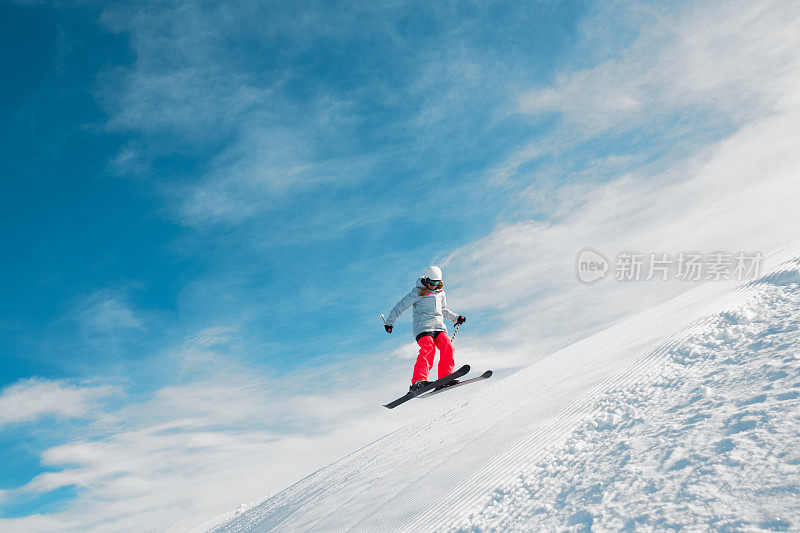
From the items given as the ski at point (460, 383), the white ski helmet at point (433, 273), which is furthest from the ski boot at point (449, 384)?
the white ski helmet at point (433, 273)

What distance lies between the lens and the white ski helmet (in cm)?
947

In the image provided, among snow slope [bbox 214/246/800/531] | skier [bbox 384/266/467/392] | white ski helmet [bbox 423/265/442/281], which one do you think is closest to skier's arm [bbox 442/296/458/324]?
skier [bbox 384/266/467/392]

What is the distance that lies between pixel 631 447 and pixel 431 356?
4976mm

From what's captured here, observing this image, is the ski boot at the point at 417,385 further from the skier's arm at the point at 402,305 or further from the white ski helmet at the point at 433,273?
the white ski helmet at the point at 433,273

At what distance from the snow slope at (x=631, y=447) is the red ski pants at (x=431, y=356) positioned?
1.10m

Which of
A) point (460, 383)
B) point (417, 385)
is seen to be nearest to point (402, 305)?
point (417, 385)

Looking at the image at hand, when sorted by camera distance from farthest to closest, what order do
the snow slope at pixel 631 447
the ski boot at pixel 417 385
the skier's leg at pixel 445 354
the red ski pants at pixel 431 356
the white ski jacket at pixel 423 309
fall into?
1. the white ski jacket at pixel 423 309
2. the skier's leg at pixel 445 354
3. the red ski pants at pixel 431 356
4. the ski boot at pixel 417 385
5. the snow slope at pixel 631 447

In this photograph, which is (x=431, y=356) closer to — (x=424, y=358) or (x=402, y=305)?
(x=424, y=358)

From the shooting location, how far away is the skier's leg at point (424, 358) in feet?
29.5

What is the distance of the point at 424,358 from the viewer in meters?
9.12

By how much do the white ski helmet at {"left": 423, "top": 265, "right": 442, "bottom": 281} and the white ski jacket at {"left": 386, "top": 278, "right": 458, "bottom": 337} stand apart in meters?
0.19

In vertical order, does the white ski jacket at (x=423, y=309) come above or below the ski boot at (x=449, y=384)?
above

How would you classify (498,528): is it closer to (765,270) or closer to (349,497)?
(349,497)

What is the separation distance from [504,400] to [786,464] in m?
6.23
